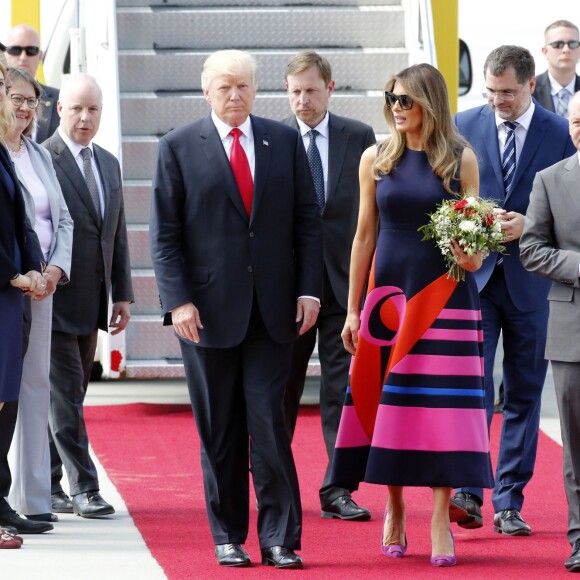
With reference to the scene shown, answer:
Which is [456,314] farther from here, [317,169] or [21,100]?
[21,100]

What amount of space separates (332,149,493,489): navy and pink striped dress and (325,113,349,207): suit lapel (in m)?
1.34

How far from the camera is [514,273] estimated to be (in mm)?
7273

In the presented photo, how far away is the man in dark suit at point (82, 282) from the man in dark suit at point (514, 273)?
1847 mm

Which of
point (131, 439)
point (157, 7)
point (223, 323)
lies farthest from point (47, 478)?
point (157, 7)

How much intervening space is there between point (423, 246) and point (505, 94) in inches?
50.7

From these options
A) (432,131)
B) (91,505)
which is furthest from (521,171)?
(91,505)

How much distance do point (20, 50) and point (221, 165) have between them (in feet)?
15.0

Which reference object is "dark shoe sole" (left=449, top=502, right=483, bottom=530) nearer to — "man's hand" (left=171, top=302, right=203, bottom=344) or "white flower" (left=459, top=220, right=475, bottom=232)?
"white flower" (left=459, top=220, right=475, bottom=232)

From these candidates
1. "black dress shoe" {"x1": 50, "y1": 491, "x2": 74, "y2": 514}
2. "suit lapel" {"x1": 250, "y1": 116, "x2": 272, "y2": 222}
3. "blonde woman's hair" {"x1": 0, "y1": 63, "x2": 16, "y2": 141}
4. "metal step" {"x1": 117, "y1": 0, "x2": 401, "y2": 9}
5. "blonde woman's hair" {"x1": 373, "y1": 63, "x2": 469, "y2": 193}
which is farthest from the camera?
"metal step" {"x1": 117, "y1": 0, "x2": 401, "y2": 9}

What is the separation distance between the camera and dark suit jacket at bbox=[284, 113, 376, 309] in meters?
7.75

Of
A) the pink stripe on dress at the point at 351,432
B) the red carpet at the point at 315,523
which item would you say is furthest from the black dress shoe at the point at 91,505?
the pink stripe on dress at the point at 351,432

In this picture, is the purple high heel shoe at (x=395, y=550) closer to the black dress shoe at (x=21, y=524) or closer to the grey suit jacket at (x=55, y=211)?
the black dress shoe at (x=21, y=524)

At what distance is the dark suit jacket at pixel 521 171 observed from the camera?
23.9ft

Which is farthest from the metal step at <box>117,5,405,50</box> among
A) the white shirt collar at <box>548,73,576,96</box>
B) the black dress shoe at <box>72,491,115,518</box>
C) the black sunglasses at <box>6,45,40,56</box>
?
the black dress shoe at <box>72,491,115,518</box>
